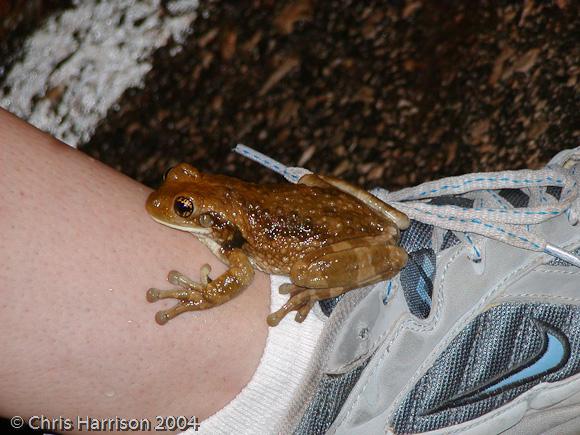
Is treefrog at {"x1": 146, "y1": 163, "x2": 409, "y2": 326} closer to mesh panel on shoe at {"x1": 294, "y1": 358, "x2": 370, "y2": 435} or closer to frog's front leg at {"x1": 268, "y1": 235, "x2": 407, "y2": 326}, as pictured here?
frog's front leg at {"x1": 268, "y1": 235, "x2": 407, "y2": 326}

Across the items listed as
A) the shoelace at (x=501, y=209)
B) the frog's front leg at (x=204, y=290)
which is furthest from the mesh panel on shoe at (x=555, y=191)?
the frog's front leg at (x=204, y=290)

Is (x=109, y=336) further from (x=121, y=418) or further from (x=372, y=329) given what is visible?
(x=372, y=329)

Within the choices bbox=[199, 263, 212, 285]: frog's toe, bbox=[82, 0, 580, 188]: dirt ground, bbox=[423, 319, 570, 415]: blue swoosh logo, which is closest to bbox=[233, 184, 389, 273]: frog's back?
→ bbox=[199, 263, 212, 285]: frog's toe

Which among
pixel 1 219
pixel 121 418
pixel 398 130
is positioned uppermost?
pixel 398 130

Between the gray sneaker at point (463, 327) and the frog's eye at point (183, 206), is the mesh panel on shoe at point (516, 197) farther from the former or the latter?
the frog's eye at point (183, 206)

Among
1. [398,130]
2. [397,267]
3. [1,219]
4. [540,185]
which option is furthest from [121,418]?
[398,130]

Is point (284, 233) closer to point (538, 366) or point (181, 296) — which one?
point (181, 296)

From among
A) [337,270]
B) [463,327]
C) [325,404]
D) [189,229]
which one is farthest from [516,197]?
[189,229]
